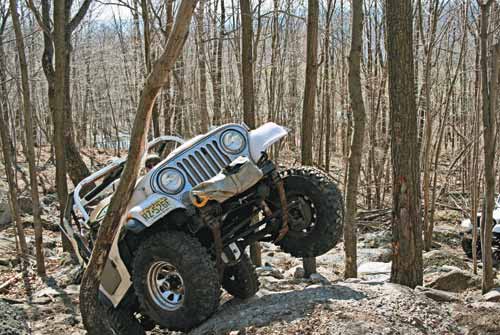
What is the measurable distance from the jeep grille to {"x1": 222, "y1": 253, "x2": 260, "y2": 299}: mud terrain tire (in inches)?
39.9

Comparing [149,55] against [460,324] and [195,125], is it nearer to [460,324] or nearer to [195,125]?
[460,324]

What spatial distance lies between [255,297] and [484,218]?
4.57m

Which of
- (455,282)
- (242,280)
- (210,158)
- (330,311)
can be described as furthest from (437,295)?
(455,282)

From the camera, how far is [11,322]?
5961mm

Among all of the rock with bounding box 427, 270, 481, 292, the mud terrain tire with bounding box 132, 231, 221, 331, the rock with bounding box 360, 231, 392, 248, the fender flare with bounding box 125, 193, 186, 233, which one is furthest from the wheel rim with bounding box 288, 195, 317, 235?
the rock with bounding box 360, 231, 392, 248

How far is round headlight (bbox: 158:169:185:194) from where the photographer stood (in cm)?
567

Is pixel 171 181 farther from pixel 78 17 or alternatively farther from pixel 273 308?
pixel 78 17

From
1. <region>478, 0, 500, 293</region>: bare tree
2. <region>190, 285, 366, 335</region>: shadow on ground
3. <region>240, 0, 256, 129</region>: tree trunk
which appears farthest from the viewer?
<region>240, 0, 256, 129</region>: tree trunk

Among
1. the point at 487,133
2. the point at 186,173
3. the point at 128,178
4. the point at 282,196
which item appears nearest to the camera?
the point at 128,178

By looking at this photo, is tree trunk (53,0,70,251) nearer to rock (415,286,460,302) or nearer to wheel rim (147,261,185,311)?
wheel rim (147,261,185,311)

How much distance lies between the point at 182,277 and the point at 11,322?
205cm

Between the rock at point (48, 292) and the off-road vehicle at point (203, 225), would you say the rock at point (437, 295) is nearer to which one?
the off-road vehicle at point (203, 225)

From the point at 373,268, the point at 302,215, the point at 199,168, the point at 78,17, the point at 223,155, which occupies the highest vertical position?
the point at 78,17

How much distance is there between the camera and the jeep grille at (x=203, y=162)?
582 centimetres
